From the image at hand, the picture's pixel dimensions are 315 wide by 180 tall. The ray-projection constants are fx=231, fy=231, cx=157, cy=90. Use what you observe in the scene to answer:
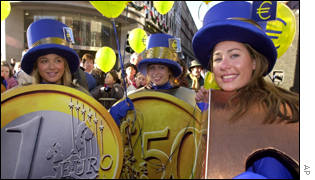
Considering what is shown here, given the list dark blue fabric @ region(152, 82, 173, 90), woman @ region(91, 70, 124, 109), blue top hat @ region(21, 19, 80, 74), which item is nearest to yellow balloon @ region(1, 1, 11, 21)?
woman @ region(91, 70, 124, 109)

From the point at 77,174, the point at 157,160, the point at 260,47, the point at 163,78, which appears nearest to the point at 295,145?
the point at 260,47

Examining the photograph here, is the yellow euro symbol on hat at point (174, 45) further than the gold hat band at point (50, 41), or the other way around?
the yellow euro symbol on hat at point (174, 45)

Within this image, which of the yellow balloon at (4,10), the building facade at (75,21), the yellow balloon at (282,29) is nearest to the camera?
the yellow balloon at (282,29)

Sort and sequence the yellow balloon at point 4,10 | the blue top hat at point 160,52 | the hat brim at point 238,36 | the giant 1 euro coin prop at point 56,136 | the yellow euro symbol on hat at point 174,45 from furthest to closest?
the yellow balloon at point 4,10 < the blue top hat at point 160,52 < the yellow euro symbol on hat at point 174,45 < the giant 1 euro coin prop at point 56,136 < the hat brim at point 238,36

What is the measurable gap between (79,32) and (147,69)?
11.6m

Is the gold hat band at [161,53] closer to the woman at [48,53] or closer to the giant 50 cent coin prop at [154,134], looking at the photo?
the giant 50 cent coin prop at [154,134]

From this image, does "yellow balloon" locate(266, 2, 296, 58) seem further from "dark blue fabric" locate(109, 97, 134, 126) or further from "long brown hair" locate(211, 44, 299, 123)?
"dark blue fabric" locate(109, 97, 134, 126)

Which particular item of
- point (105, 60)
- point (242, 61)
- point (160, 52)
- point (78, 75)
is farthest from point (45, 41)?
point (105, 60)

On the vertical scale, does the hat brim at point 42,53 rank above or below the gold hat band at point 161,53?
below

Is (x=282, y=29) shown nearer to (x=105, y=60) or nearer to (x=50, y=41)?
(x=50, y=41)

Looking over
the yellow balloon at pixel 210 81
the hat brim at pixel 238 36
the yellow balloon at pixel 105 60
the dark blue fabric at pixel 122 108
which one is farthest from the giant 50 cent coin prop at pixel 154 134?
the yellow balloon at pixel 105 60

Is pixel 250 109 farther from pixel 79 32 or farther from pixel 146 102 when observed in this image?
pixel 79 32

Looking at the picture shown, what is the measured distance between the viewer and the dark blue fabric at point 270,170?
697 mm

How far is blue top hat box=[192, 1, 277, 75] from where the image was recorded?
840 mm
